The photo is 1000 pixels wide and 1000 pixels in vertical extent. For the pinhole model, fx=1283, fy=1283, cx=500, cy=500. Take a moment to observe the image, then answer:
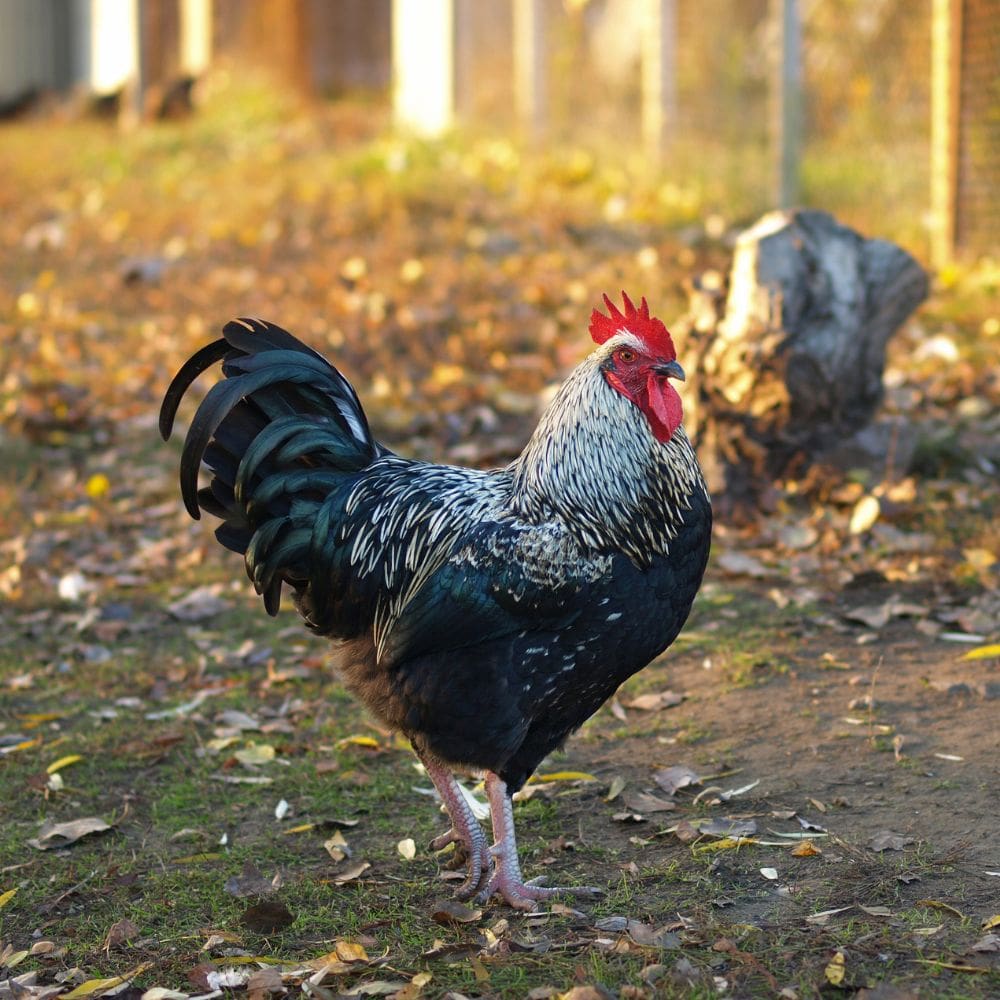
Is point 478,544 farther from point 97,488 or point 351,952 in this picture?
point 97,488

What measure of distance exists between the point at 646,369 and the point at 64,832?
2537 mm

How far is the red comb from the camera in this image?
3.83 metres

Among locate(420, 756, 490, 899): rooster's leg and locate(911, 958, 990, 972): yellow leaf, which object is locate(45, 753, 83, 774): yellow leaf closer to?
locate(420, 756, 490, 899): rooster's leg

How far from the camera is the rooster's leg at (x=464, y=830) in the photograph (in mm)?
3955


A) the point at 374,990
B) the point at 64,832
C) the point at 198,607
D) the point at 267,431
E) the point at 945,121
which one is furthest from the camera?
the point at 945,121

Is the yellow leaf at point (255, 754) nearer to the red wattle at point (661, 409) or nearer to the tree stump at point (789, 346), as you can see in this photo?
the red wattle at point (661, 409)

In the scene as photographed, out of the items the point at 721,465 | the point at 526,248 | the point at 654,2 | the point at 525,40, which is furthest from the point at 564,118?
the point at 721,465

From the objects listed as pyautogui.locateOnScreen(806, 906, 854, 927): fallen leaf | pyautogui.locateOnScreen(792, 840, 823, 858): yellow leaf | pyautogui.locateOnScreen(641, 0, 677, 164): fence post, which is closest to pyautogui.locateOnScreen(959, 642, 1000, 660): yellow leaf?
pyautogui.locateOnScreen(792, 840, 823, 858): yellow leaf

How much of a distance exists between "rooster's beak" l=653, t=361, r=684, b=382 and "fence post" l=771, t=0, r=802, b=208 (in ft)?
22.7

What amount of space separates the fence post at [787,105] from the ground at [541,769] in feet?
1.94

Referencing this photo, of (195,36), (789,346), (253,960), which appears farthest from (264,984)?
(195,36)

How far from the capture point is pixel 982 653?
5055mm

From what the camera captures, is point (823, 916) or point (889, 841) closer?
point (823, 916)

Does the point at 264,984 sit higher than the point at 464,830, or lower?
lower
